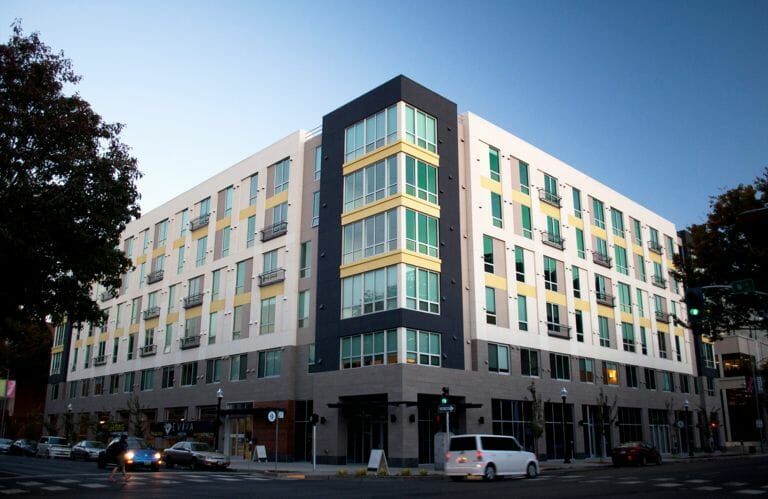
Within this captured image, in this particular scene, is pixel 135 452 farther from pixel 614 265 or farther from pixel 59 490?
pixel 614 265

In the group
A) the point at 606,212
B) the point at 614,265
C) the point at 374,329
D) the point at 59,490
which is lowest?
the point at 59,490

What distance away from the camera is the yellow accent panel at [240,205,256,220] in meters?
53.4

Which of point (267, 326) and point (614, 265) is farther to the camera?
point (614, 265)

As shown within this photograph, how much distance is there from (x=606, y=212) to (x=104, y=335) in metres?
53.6

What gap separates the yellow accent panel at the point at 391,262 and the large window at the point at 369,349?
4.11 meters

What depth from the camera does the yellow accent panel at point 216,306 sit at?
54281 mm

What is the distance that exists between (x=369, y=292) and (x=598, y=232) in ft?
87.2

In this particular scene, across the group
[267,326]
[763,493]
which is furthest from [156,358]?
[763,493]

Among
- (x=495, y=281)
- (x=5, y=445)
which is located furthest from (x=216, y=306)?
(x=5, y=445)

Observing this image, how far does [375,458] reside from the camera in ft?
107

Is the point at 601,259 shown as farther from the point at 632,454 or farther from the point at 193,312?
the point at 193,312

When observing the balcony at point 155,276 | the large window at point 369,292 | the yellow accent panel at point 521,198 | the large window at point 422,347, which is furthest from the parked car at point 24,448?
the yellow accent panel at point 521,198

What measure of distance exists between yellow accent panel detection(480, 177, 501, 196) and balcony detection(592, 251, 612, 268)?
13509mm

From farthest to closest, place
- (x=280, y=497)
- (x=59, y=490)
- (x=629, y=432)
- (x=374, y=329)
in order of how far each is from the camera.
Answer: (x=629, y=432), (x=374, y=329), (x=59, y=490), (x=280, y=497)
